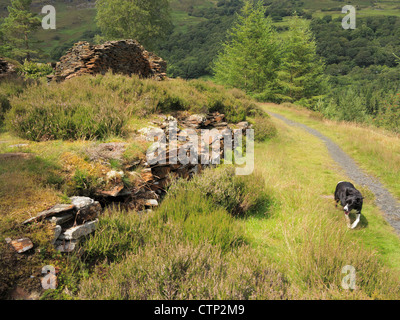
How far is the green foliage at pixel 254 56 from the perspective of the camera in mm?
28812

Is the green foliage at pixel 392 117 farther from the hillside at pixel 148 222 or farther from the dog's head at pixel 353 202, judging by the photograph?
the dog's head at pixel 353 202

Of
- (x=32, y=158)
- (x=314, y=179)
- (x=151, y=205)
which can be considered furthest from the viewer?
(x=314, y=179)

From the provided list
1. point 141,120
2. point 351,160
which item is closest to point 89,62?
point 141,120

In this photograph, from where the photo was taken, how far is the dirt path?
5853 mm

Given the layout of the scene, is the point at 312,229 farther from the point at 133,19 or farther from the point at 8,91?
the point at 133,19

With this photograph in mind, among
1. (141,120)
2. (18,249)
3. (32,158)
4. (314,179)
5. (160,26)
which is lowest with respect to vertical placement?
(314,179)

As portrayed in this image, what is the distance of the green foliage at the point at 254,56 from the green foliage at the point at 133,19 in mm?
11571

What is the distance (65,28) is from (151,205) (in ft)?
484

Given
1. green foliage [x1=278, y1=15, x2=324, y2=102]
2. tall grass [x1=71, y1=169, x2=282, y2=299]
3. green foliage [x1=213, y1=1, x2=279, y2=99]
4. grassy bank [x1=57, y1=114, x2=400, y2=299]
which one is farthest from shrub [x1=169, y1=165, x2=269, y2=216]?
green foliage [x1=278, y1=15, x2=324, y2=102]

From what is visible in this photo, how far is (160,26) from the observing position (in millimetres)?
33031

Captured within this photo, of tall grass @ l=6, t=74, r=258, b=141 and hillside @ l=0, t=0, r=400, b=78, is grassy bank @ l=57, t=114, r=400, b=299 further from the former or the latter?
hillside @ l=0, t=0, r=400, b=78

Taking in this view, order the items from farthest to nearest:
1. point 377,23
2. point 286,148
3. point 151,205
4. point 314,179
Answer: point 377,23 → point 286,148 → point 314,179 → point 151,205

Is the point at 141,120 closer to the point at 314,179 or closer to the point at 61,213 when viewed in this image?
the point at 61,213

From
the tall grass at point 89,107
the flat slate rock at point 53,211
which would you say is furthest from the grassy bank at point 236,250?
the tall grass at point 89,107
